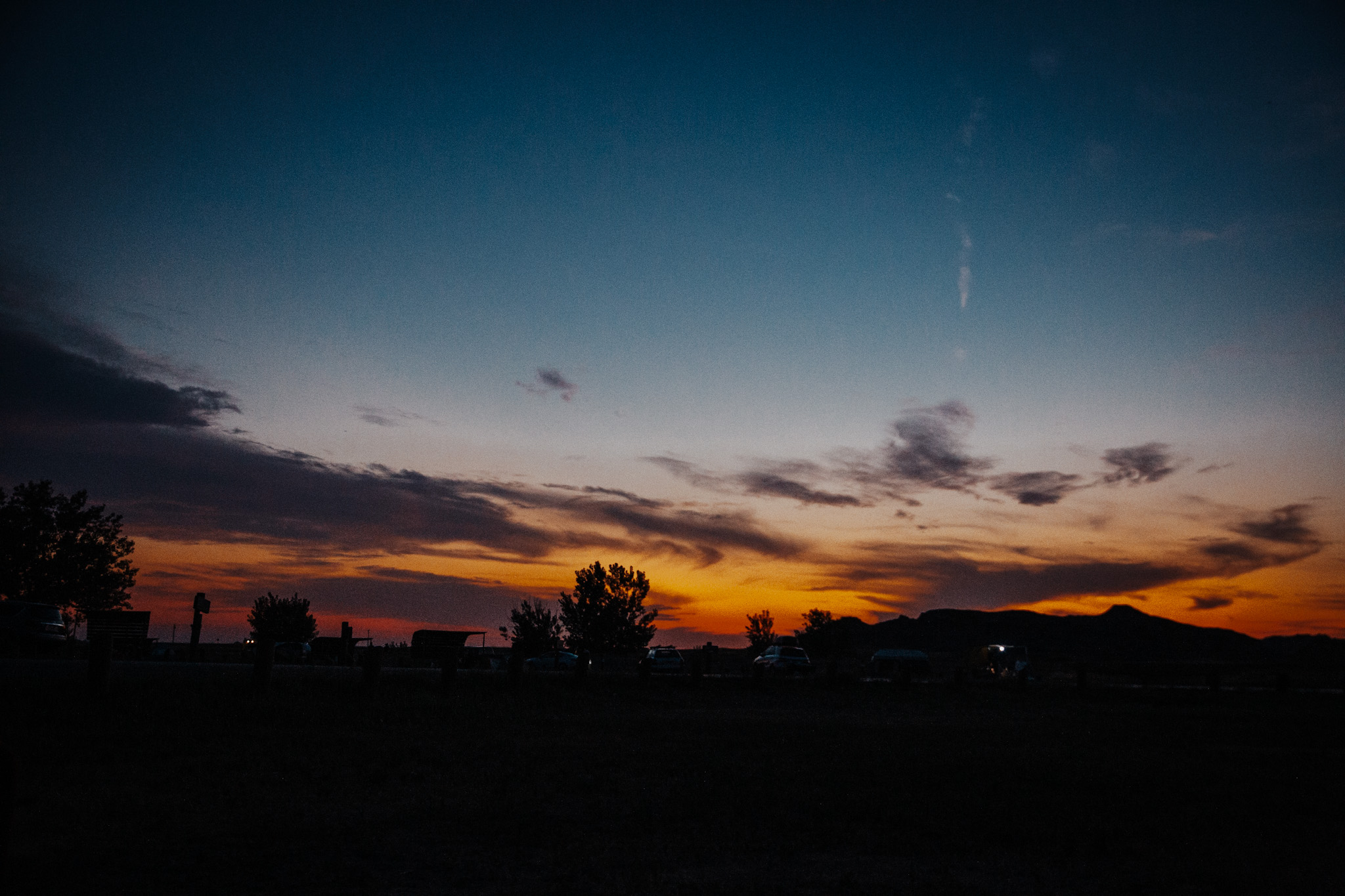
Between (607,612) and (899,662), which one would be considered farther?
(607,612)

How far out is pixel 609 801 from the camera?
32.0 feet

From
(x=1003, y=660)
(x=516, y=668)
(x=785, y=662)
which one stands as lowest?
(x=785, y=662)

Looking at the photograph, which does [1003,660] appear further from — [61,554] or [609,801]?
[61,554]

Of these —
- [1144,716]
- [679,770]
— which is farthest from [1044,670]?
[679,770]

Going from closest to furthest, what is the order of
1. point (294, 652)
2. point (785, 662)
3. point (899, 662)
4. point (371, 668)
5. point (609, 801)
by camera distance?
point (609, 801) → point (371, 668) → point (785, 662) → point (294, 652) → point (899, 662)

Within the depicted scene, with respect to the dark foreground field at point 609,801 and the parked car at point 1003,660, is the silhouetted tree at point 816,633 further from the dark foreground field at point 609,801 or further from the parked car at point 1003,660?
the dark foreground field at point 609,801

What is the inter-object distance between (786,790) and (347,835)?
5042 millimetres

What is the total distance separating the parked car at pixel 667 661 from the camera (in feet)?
145

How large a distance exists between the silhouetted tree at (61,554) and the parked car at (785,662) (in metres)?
48.0

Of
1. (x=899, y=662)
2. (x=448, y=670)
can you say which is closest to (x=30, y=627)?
(x=448, y=670)

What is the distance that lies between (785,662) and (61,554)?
5343 cm

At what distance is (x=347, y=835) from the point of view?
7906 mm

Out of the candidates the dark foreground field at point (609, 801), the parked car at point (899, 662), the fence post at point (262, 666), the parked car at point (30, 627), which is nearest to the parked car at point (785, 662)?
the parked car at point (899, 662)

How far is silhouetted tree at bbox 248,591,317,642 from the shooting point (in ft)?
286
